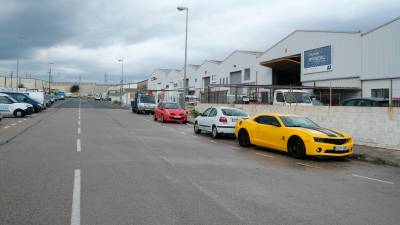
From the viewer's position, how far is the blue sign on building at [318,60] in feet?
113

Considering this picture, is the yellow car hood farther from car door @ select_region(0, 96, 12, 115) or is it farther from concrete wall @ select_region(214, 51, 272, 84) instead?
concrete wall @ select_region(214, 51, 272, 84)

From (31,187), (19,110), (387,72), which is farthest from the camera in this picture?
(19,110)

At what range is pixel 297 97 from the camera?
24.1 metres

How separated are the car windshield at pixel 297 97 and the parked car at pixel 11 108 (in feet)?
64.0

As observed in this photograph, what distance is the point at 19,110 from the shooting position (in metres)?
31.0

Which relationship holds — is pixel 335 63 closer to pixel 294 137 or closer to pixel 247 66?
pixel 247 66

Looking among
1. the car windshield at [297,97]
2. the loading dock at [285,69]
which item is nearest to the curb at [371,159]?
the car windshield at [297,97]

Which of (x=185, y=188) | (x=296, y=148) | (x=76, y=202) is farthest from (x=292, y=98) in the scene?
(x=76, y=202)

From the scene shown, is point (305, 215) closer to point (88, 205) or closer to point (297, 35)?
point (88, 205)

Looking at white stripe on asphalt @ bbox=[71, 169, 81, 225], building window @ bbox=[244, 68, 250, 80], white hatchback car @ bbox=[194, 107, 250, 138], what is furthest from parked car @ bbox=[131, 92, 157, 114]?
white stripe on asphalt @ bbox=[71, 169, 81, 225]

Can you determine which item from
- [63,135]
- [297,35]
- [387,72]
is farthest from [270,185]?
Result: [297,35]

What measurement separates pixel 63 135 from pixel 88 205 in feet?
38.0

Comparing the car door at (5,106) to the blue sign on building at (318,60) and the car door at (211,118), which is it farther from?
the blue sign on building at (318,60)

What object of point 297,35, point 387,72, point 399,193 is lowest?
point 399,193
